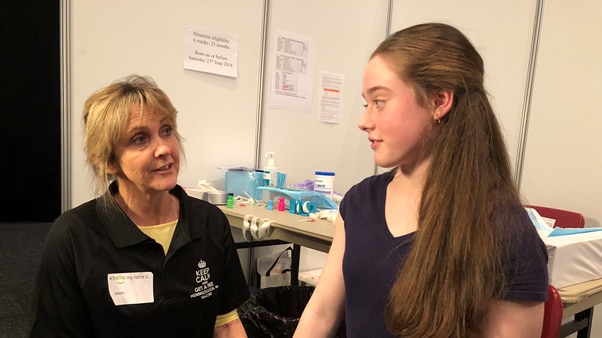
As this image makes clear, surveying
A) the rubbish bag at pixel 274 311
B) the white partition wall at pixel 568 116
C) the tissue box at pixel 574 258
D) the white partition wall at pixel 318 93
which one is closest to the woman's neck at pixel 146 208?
the rubbish bag at pixel 274 311

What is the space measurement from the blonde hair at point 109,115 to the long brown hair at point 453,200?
0.60 m

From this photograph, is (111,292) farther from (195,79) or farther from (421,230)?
(195,79)

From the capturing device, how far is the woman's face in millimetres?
1071

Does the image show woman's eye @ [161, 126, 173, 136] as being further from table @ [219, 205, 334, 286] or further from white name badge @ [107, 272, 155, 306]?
table @ [219, 205, 334, 286]

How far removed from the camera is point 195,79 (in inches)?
89.2

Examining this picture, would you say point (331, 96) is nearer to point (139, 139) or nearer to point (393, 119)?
point (139, 139)

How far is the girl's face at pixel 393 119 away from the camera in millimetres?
818

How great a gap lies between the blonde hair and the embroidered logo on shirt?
0.28 metres

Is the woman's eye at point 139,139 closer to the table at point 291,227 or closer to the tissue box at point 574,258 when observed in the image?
the table at point 291,227

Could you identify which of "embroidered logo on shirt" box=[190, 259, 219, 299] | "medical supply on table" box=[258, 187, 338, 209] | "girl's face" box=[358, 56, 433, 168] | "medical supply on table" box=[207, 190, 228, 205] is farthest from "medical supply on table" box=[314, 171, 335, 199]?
"girl's face" box=[358, 56, 433, 168]

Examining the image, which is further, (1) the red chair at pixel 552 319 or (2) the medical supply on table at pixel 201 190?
(2) the medical supply on table at pixel 201 190

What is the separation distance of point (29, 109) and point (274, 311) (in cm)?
292

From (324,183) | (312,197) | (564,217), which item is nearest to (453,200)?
(312,197)

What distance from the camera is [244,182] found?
7.59ft
